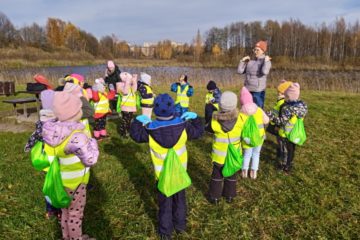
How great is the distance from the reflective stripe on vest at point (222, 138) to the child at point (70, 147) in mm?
1603

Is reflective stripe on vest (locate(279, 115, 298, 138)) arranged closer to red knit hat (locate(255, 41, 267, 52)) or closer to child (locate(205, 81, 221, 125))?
red knit hat (locate(255, 41, 267, 52))

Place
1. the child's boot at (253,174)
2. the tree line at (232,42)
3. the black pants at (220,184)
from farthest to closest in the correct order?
the tree line at (232,42)
the child's boot at (253,174)
the black pants at (220,184)

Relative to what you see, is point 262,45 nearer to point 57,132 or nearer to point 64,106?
point 64,106

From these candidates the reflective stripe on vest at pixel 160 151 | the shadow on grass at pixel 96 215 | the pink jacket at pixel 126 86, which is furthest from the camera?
the pink jacket at pixel 126 86

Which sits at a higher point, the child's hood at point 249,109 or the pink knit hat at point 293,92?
the pink knit hat at point 293,92

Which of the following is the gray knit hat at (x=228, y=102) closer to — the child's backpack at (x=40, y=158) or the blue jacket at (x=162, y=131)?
the blue jacket at (x=162, y=131)

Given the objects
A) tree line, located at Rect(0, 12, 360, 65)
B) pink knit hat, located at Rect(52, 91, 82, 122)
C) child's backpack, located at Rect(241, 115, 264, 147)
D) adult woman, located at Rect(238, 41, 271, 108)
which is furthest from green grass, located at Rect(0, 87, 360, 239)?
tree line, located at Rect(0, 12, 360, 65)

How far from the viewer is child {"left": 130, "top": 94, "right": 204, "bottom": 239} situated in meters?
2.96

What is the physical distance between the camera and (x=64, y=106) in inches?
105

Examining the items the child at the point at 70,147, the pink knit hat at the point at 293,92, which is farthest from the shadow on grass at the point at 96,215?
the pink knit hat at the point at 293,92

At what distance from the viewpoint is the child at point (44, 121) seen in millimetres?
3281

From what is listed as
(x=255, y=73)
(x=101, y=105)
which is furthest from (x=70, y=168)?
(x=255, y=73)

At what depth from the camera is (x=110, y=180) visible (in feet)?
15.7

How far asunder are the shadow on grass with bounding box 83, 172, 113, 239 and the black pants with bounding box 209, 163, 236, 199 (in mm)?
1480
